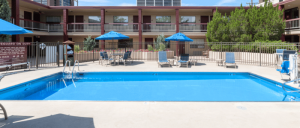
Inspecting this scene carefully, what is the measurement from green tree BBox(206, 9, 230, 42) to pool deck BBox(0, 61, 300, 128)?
12358mm

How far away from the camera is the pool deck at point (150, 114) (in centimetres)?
311

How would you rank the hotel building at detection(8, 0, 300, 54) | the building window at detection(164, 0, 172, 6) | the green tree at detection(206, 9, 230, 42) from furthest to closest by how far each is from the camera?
the building window at detection(164, 0, 172, 6)
the hotel building at detection(8, 0, 300, 54)
the green tree at detection(206, 9, 230, 42)

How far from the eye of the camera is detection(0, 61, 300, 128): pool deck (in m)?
3.11

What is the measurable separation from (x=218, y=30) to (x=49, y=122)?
49.5 ft

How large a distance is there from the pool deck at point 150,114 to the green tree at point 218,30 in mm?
12358

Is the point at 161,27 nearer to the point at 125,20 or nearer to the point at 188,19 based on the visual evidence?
the point at 188,19

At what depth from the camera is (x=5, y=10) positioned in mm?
12094

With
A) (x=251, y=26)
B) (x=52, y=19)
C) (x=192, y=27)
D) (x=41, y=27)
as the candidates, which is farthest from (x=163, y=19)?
(x=41, y=27)

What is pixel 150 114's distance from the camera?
3566 millimetres

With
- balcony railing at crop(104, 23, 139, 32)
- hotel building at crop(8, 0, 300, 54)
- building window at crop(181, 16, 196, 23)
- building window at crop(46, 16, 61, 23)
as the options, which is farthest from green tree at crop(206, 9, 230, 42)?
building window at crop(46, 16, 61, 23)

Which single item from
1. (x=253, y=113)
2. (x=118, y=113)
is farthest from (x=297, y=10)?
(x=118, y=113)

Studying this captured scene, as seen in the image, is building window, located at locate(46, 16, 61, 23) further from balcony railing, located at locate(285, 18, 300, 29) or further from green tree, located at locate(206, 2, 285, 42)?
balcony railing, located at locate(285, 18, 300, 29)

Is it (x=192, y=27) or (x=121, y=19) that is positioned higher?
(x=121, y=19)

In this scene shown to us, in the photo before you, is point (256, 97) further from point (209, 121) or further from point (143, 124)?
point (143, 124)
